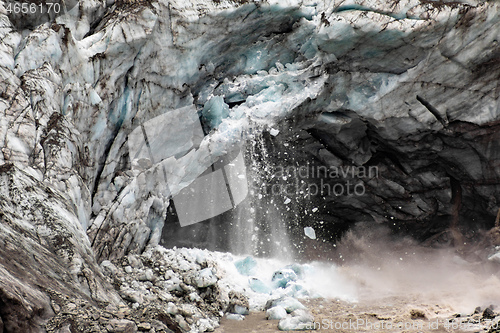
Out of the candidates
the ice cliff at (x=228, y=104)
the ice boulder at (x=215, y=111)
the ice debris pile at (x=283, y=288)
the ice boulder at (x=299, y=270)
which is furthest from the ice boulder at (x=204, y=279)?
the ice boulder at (x=215, y=111)

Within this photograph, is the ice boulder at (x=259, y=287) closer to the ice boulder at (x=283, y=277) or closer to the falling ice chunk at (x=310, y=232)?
the ice boulder at (x=283, y=277)

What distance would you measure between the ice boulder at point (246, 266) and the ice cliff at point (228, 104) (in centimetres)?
207

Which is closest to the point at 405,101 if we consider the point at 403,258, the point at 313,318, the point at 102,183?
the point at 403,258

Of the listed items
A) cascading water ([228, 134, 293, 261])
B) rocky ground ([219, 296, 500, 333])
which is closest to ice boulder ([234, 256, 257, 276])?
rocky ground ([219, 296, 500, 333])

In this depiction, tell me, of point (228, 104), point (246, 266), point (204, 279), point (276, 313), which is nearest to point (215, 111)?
point (228, 104)

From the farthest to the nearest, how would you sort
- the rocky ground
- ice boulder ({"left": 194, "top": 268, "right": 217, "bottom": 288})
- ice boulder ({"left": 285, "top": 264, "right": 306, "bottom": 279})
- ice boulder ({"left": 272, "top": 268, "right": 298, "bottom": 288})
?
ice boulder ({"left": 285, "top": 264, "right": 306, "bottom": 279}), ice boulder ({"left": 272, "top": 268, "right": 298, "bottom": 288}), ice boulder ({"left": 194, "top": 268, "right": 217, "bottom": 288}), the rocky ground

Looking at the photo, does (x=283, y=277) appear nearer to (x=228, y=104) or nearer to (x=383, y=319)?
(x=383, y=319)

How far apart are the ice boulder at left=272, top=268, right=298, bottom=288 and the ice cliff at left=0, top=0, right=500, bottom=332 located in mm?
2744

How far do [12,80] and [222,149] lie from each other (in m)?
4.59

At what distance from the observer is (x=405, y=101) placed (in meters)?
9.45

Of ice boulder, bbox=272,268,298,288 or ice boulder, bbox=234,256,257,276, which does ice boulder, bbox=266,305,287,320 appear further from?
ice boulder, bbox=234,256,257,276

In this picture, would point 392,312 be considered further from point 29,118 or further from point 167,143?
Answer: point 29,118

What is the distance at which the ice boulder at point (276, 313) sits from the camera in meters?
6.40

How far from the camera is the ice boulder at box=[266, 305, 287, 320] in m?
6.40
